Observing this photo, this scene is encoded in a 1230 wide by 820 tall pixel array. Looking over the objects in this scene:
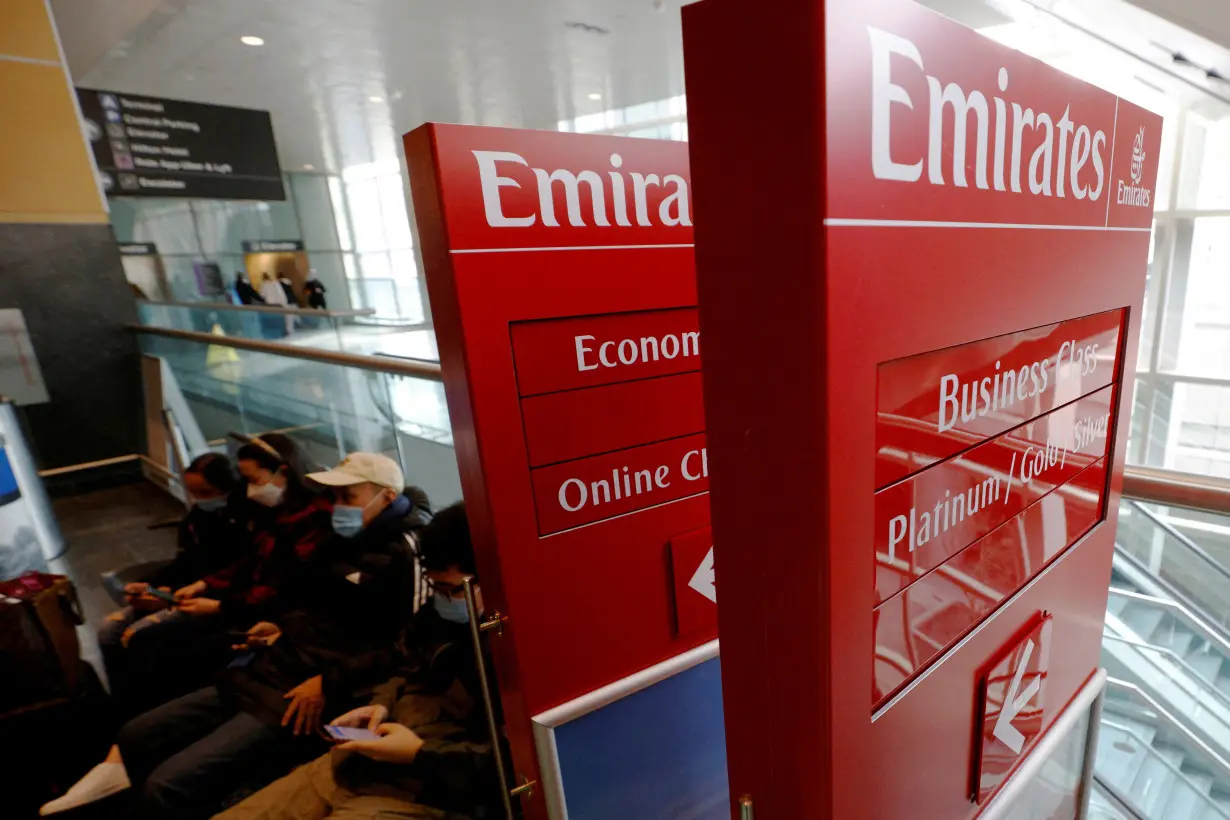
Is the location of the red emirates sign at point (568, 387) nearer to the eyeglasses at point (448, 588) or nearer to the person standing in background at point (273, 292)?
the eyeglasses at point (448, 588)

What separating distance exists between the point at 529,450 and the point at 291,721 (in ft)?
5.20

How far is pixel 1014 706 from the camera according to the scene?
0.85 metres

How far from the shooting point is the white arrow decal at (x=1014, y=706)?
2.73 feet

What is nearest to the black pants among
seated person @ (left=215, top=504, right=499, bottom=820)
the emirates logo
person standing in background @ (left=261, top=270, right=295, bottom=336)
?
seated person @ (left=215, top=504, right=499, bottom=820)

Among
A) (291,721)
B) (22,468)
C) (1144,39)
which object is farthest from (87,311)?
(1144,39)

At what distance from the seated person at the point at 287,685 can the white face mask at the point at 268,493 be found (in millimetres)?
547

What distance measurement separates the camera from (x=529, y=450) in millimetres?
1009

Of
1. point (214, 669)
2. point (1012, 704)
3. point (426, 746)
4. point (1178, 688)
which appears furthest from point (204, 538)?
point (1178, 688)

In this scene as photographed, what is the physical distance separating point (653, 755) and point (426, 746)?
2.06 ft

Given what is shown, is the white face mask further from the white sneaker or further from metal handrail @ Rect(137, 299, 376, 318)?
metal handrail @ Rect(137, 299, 376, 318)

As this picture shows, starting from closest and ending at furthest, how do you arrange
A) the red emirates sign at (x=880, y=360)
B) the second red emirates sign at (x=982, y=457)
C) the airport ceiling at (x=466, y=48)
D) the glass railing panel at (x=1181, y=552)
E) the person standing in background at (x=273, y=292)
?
1. the red emirates sign at (x=880, y=360)
2. the second red emirates sign at (x=982, y=457)
3. the airport ceiling at (x=466, y=48)
4. the glass railing panel at (x=1181, y=552)
5. the person standing in background at (x=273, y=292)

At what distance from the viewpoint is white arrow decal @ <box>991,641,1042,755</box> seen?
832 mm

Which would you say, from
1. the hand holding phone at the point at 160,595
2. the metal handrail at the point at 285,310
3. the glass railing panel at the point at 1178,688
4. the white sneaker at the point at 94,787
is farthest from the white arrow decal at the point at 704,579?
the glass railing panel at the point at 1178,688

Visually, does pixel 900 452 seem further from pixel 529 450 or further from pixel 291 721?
pixel 291 721
